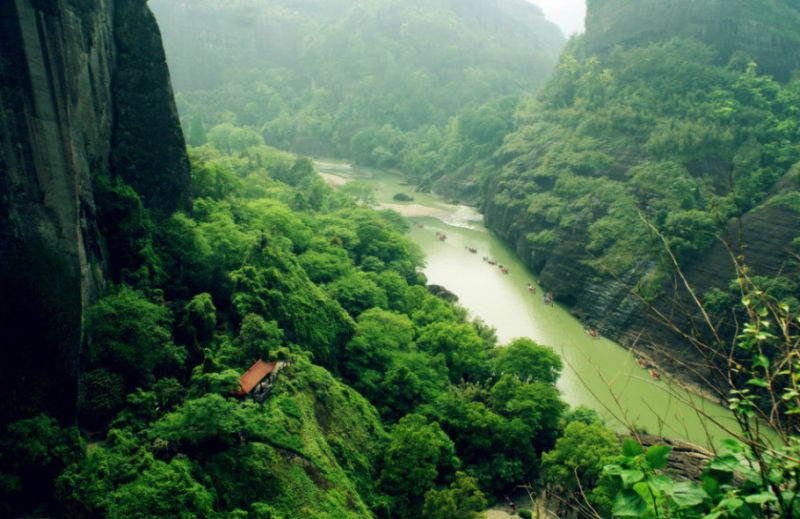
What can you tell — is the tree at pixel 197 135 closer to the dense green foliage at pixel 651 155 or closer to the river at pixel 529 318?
the river at pixel 529 318

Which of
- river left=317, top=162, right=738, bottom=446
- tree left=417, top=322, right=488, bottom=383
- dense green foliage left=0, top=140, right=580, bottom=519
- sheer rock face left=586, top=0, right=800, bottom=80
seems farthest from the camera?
sheer rock face left=586, top=0, right=800, bottom=80

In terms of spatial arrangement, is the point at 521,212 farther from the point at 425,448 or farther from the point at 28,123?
the point at 28,123

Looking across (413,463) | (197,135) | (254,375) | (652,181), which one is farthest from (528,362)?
(197,135)

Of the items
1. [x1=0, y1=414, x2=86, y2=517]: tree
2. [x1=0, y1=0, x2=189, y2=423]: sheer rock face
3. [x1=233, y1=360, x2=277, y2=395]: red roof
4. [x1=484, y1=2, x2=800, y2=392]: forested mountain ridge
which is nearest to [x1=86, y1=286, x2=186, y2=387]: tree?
[x1=0, y1=0, x2=189, y2=423]: sheer rock face

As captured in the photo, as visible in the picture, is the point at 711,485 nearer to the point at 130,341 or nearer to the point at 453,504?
the point at 453,504

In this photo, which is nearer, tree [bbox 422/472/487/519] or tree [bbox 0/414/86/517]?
tree [bbox 0/414/86/517]

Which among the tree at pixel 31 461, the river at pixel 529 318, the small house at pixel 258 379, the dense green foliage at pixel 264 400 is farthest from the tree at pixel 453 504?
the tree at pixel 31 461

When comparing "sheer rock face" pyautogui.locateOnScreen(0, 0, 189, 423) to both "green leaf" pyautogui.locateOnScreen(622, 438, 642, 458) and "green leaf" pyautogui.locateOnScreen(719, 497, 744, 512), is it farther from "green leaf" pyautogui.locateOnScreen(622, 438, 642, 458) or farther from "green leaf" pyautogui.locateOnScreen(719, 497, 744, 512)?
"green leaf" pyautogui.locateOnScreen(719, 497, 744, 512)
